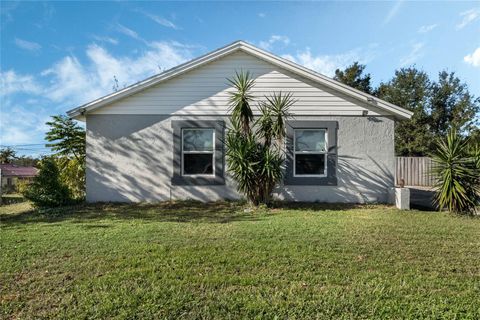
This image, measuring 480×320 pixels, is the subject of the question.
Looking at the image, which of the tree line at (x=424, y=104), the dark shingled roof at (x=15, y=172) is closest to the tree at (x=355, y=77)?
the tree line at (x=424, y=104)

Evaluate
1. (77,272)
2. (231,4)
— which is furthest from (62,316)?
(231,4)

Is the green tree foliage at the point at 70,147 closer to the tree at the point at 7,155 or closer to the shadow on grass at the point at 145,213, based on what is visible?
the shadow on grass at the point at 145,213

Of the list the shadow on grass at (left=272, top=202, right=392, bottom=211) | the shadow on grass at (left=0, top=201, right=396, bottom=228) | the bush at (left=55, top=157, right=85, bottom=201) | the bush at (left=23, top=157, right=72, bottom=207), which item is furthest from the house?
the bush at (left=55, top=157, right=85, bottom=201)

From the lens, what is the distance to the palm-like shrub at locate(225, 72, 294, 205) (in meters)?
8.50

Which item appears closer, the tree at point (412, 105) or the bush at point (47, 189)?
the bush at point (47, 189)

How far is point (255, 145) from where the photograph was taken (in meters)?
8.66

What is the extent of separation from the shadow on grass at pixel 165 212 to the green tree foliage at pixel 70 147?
2900mm

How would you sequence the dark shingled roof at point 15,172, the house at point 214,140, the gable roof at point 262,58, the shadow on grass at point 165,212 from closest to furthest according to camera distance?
the shadow on grass at point 165,212 → the gable roof at point 262,58 → the house at point 214,140 → the dark shingled roof at point 15,172

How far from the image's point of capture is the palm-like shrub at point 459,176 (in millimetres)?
8000

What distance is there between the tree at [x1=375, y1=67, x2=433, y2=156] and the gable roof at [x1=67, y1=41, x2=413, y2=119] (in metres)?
20.1

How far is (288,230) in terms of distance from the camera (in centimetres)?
602

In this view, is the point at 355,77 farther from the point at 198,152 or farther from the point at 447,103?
the point at 198,152

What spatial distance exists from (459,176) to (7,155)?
51.3 metres

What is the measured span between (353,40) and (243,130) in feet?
22.9
